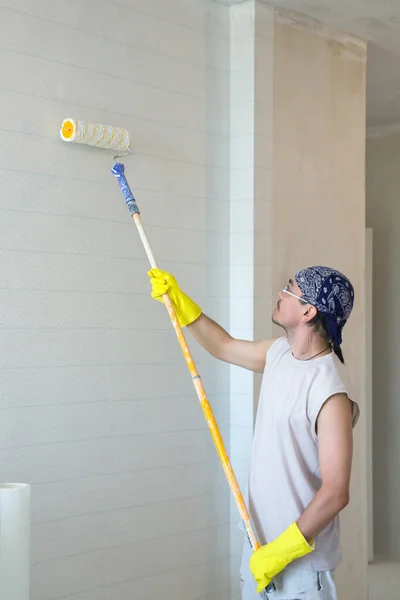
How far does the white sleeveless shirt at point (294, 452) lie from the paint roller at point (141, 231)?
7cm

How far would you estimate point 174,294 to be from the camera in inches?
100.0

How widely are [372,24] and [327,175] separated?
65 centimetres

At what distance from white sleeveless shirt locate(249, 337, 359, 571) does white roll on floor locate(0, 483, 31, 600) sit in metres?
0.68

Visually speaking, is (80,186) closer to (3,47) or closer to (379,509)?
(3,47)

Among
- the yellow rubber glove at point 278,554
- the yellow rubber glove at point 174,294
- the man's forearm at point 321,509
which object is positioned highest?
the yellow rubber glove at point 174,294

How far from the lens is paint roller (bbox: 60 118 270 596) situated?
233 centimetres

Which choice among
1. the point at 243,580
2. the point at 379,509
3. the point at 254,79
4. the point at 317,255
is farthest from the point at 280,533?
the point at 379,509

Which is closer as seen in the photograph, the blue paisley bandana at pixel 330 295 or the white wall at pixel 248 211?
the blue paisley bandana at pixel 330 295

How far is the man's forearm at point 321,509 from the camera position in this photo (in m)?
2.14

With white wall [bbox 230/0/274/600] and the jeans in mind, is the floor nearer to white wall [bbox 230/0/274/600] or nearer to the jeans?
white wall [bbox 230/0/274/600]

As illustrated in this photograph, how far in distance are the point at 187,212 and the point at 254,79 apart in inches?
22.8

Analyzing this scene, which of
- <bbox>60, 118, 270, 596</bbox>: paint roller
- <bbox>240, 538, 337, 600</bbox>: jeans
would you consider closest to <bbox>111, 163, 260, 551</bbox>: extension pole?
<bbox>60, 118, 270, 596</bbox>: paint roller

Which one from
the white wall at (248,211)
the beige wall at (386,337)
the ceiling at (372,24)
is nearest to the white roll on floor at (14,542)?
the white wall at (248,211)

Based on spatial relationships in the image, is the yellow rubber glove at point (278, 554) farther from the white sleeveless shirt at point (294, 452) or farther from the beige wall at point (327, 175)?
the beige wall at point (327, 175)
